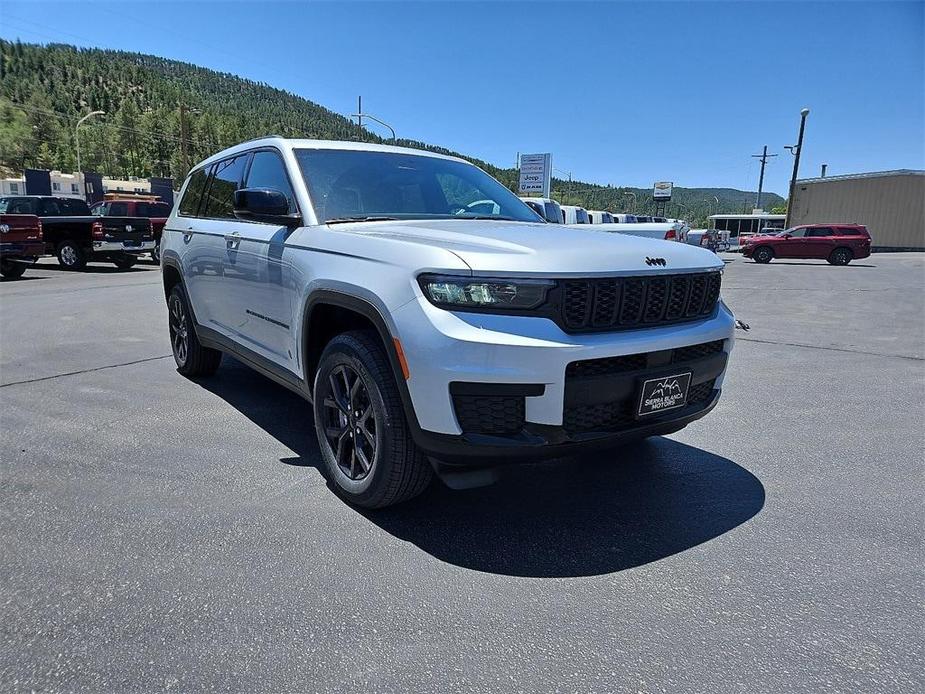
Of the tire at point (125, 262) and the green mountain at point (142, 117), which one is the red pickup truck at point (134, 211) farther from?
the green mountain at point (142, 117)

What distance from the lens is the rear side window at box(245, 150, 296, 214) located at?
3.61m

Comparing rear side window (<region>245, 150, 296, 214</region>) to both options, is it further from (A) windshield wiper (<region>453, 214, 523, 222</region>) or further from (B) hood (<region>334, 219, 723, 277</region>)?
(A) windshield wiper (<region>453, 214, 523, 222</region>)

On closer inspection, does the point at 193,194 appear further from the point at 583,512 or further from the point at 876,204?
the point at 876,204

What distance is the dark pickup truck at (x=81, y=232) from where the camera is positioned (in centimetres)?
1673

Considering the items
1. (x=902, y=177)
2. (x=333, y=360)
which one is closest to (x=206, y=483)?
(x=333, y=360)

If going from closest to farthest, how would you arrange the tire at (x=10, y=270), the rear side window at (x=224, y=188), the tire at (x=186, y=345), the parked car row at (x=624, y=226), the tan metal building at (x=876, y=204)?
the rear side window at (x=224, y=188), the tire at (x=186, y=345), the tire at (x=10, y=270), the parked car row at (x=624, y=226), the tan metal building at (x=876, y=204)

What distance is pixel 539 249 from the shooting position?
256 cm

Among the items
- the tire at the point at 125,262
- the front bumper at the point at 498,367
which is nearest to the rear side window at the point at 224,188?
the front bumper at the point at 498,367

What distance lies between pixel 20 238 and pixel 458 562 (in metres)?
16.1

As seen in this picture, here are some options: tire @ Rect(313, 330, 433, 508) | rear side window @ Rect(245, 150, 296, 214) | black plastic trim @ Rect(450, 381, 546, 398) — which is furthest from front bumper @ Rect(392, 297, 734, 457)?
rear side window @ Rect(245, 150, 296, 214)

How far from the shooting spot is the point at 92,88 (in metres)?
146

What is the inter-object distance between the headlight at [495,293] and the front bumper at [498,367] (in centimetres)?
5

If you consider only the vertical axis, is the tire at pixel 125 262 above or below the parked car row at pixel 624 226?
below

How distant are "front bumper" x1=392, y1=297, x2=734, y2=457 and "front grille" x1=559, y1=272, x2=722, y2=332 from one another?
7 centimetres
